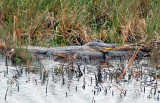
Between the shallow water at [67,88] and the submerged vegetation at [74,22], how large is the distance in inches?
114

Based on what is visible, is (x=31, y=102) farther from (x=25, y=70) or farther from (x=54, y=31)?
(x=54, y=31)

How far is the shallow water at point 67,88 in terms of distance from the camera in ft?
18.2

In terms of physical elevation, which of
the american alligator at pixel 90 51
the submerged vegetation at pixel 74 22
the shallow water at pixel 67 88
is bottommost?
the shallow water at pixel 67 88

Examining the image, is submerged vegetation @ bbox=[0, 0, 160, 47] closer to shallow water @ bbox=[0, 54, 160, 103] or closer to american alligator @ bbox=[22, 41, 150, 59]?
american alligator @ bbox=[22, 41, 150, 59]

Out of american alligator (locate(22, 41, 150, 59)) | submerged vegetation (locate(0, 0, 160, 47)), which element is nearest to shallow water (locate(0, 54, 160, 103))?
american alligator (locate(22, 41, 150, 59))

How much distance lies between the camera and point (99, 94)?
5.86 meters

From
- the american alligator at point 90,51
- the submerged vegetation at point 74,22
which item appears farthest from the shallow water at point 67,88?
the submerged vegetation at point 74,22

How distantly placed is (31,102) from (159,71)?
2927 mm

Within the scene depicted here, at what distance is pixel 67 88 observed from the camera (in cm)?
614

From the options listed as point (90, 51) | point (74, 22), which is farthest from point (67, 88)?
point (74, 22)

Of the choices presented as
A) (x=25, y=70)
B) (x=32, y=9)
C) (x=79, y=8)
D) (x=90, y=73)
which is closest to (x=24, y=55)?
(x=25, y=70)

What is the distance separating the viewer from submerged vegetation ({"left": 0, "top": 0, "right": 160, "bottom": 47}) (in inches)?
406

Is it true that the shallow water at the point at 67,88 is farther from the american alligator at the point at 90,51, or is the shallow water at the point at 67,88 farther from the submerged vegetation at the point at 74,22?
the submerged vegetation at the point at 74,22

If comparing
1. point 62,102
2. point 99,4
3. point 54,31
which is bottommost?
point 62,102
